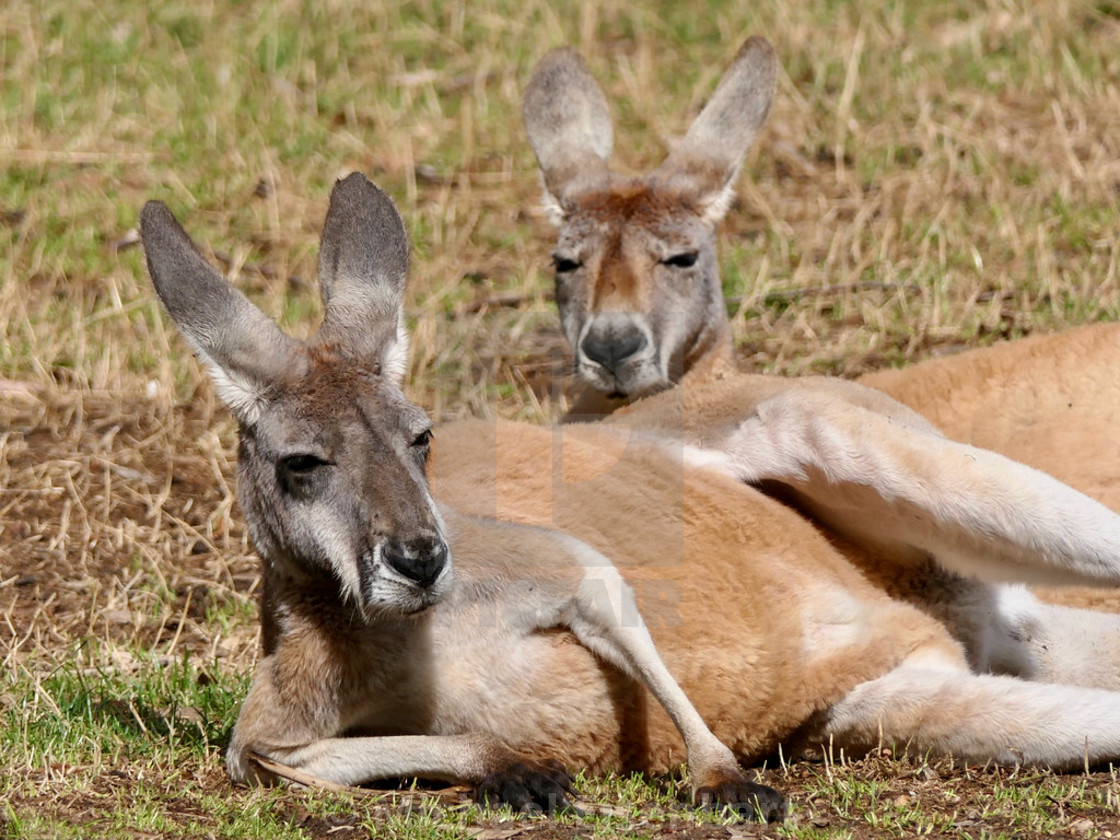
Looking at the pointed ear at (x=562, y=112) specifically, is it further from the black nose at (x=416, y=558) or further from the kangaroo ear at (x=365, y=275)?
the black nose at (x=416, y=558)

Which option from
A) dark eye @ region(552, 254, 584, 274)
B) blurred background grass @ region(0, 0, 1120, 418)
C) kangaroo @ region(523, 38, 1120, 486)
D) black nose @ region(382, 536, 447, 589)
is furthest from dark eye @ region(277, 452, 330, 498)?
blurred background grass @ region(0, 0, 1120, 418)

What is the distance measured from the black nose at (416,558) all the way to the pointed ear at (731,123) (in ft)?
10.8

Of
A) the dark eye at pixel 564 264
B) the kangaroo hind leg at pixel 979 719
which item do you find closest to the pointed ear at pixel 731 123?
the dark eye at pixel 564 264

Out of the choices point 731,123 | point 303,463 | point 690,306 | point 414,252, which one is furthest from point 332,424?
point 414,252

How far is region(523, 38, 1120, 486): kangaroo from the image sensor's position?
5223 millimetres

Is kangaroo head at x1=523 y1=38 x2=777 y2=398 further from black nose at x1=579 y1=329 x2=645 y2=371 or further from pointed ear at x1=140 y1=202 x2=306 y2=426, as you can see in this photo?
pointed ear at x1=140 y1=202 x2=306 y2=426

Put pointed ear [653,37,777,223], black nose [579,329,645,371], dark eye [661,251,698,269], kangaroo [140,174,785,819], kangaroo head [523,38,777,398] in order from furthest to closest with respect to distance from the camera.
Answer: pointed ear [653,37,777,223] < dark eye [661,251,698,269] < kangaroo head [523,38,777,398] < black nose [579,329,645,371] < kangaroo [140,174,785,819]

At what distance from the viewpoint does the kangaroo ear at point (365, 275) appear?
13.8 ft

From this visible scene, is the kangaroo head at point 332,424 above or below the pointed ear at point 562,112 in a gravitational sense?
below

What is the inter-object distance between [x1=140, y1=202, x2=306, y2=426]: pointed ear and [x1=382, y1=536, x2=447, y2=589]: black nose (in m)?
0.59

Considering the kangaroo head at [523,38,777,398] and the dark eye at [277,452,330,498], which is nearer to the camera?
the dark eye at [277,452,330,498]

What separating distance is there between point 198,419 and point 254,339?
9.11ft

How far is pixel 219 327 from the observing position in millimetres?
4074

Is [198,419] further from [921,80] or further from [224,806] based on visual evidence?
[921,80]
